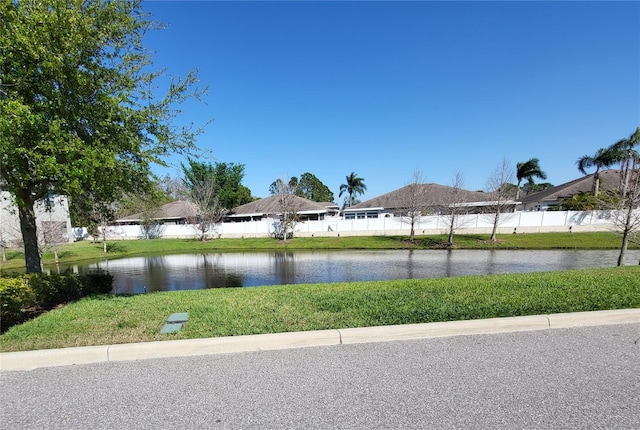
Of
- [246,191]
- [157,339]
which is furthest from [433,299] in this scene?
[246,191]

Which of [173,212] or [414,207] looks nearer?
[414,207]

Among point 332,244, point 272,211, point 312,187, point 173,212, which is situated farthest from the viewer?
point 312,187

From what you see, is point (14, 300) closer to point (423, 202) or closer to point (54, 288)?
point (54, 288)

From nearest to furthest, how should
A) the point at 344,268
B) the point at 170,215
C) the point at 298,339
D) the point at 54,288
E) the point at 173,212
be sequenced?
the point at 298,339, the point at 54,288, the point at 344,268, the point at 170,215, the point at 173,212

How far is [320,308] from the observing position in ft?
18.8

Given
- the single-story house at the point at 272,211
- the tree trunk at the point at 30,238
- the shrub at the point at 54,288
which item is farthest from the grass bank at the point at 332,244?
the shrub at the point at 54,288

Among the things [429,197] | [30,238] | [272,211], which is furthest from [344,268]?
[272,211]

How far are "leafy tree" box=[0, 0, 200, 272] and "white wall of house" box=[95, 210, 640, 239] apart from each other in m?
29.4

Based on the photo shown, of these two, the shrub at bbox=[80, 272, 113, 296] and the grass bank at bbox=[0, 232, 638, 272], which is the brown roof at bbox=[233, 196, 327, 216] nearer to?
the grass bank at bbox=[0, 232, 638, 272]

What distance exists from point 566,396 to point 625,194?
16.0m

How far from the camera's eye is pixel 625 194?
14.1 meters

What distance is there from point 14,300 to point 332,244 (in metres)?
25.4

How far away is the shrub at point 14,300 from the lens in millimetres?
5477

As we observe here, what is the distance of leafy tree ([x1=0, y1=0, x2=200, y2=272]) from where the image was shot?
5.16m
